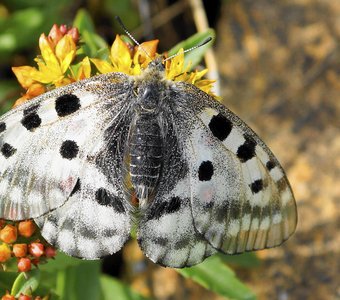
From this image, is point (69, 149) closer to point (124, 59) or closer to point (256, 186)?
point (124, 59)

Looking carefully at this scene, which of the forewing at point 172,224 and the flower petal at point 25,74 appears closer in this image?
the forewing at point 172,224

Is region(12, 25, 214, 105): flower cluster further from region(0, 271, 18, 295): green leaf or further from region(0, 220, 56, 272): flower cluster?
region(0, 271, 18, 295): green leaf

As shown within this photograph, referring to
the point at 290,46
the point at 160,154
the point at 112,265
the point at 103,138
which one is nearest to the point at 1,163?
the point at 103,138

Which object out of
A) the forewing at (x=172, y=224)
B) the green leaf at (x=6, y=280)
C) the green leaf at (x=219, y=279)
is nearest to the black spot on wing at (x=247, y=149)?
the forewing at (x=172, y=224)

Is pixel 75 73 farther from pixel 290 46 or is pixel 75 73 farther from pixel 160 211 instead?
pixel 290 46

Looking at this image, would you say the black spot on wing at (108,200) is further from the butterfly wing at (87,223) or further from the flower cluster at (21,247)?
the flower cluster at (21,247)

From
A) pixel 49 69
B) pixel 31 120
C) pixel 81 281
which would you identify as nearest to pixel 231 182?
Answer: pixel 31 120
